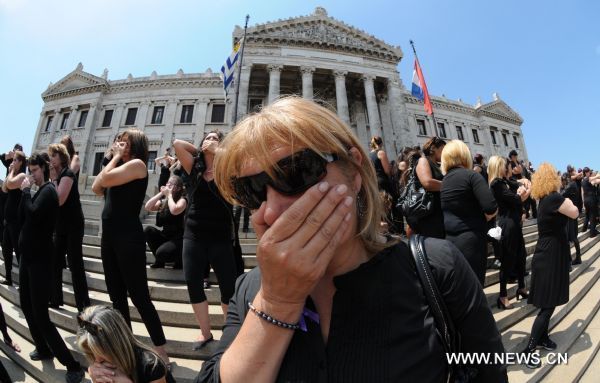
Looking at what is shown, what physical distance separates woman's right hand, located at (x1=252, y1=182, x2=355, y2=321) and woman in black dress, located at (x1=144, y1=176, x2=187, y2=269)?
4.29 m

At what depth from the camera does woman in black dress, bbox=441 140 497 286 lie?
10.3 feet

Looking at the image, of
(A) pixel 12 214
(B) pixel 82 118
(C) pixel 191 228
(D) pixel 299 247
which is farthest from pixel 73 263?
(B) pixel 82 118

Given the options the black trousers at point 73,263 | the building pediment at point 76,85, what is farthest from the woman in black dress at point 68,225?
the building pediment at point 76,85

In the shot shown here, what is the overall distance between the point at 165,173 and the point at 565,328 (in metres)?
11.3

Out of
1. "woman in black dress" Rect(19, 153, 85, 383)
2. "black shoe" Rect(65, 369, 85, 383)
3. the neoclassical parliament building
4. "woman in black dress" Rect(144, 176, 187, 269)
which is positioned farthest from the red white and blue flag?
"black shoe" Rect(65, 369, 85, 383)

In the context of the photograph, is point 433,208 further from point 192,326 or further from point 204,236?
point 192,326

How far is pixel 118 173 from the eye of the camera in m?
3.07

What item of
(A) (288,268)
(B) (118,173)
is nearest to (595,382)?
(A) (288,268)

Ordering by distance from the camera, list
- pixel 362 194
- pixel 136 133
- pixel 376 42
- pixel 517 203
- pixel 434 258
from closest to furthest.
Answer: pixel 434 258 → pixel 362 194 → pixel 136 133 → pixel 517 203 → pixel 376 42

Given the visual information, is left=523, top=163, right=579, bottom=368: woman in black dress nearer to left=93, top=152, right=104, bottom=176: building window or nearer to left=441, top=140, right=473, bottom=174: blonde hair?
left=441, top=140, right=473, bottom=174: blonde hair

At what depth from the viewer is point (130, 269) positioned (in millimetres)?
2992

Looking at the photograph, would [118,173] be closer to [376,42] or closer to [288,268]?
[288,268]

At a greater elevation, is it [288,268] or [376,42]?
[376,42]

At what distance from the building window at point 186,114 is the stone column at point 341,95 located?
16509mm
